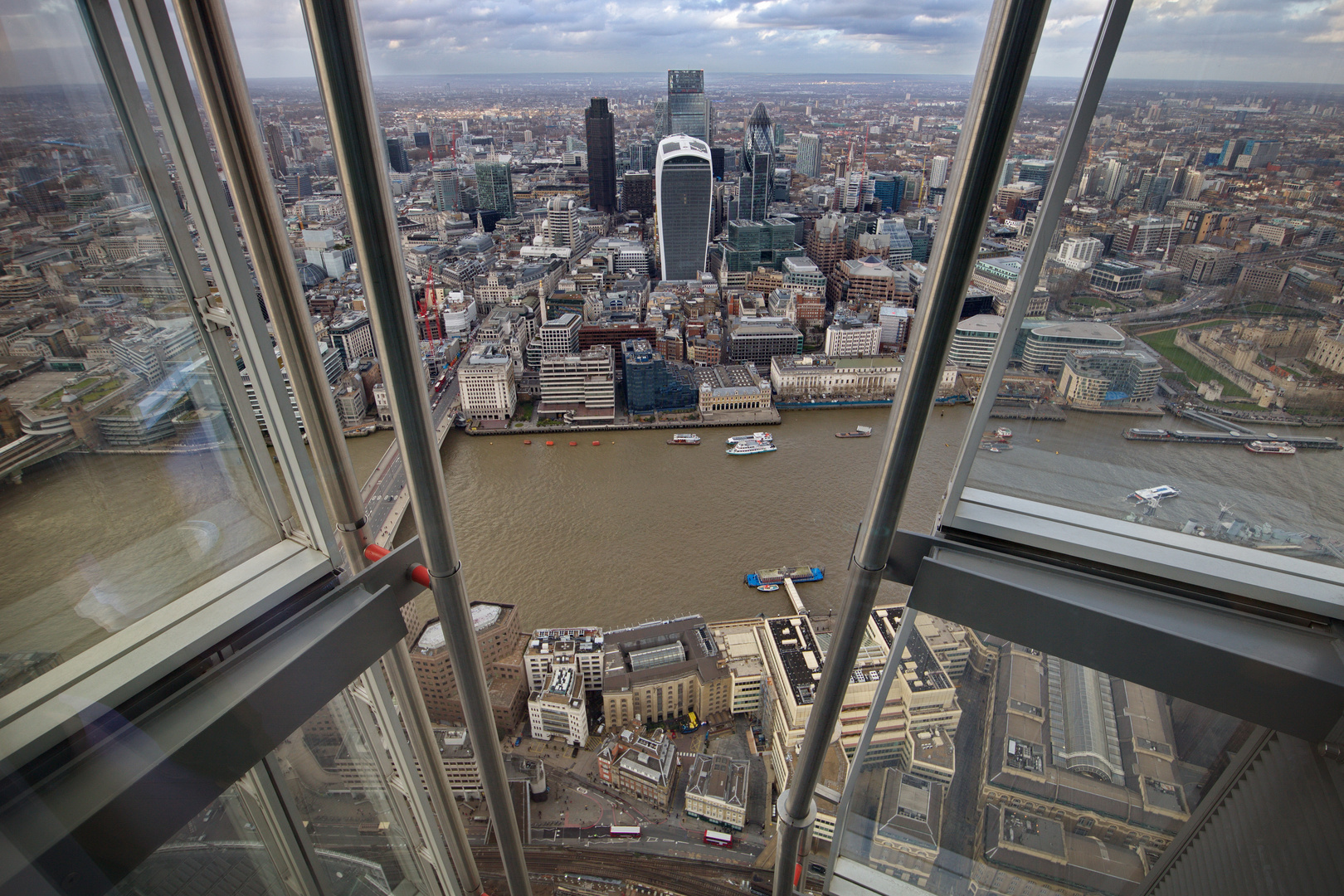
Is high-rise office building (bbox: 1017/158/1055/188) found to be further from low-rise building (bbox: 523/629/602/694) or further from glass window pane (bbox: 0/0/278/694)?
low-rise building (bbox: 523/629/602/694)

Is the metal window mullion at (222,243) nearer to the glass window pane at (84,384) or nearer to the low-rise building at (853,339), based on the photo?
the glass window pane at (84,384)

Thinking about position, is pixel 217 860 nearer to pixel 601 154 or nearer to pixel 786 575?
pixel 786 575

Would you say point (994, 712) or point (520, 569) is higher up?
point (994, 712)

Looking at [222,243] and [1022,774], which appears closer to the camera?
[222,243]

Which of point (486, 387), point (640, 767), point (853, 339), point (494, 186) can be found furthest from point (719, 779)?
point (494, 186)

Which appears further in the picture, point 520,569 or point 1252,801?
point 520,569

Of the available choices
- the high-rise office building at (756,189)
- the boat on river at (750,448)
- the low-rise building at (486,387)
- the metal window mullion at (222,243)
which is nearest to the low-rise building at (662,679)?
the boat on river at (750,448)

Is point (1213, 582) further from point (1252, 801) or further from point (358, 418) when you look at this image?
point (358, 418)

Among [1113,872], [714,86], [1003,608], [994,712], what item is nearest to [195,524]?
[1003,608]

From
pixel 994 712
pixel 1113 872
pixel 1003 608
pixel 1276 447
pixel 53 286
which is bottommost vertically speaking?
pixel 1113 872
